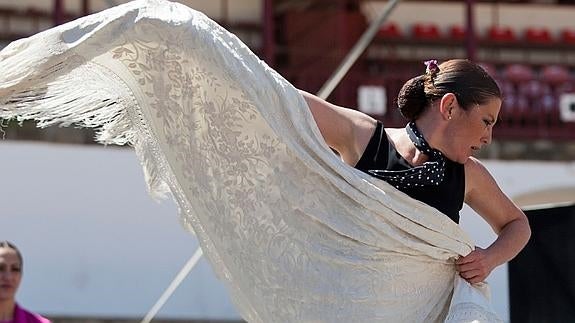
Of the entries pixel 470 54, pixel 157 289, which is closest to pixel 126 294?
pixel 157 289

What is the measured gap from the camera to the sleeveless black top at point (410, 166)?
3307 mm

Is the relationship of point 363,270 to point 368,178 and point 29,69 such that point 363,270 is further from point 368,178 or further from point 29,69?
point 29,69

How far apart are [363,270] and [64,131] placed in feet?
26.8

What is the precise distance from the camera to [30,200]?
10.8m

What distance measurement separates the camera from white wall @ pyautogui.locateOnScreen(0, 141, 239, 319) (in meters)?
10.8

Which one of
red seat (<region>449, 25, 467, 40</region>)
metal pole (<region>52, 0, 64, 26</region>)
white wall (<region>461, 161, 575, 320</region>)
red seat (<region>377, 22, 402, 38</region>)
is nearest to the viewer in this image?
metal pole (<region>52, 0, 64, 26</region>)

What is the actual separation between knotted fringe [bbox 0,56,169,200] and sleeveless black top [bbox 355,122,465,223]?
432 millimetres

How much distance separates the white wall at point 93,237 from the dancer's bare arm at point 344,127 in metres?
7.48

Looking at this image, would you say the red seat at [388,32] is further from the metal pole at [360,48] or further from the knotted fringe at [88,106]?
the knotted fringe at [88,106]

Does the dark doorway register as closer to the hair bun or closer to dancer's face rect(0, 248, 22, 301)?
the hair bun

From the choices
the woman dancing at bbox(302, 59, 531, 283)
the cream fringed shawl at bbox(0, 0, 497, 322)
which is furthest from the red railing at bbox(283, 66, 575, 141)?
the cream fringed shawl at bbox(0, 0, 497, 322)

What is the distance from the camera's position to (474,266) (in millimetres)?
3354

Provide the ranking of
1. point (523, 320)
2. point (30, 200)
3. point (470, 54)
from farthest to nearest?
point (470, 54) < point (30, 200) < point (523, 320)

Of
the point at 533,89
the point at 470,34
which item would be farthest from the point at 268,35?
the point at 533,89
